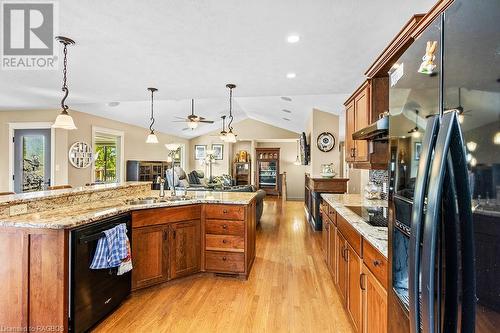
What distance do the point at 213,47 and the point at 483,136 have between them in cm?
225

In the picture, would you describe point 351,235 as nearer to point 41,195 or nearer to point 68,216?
point 68,216

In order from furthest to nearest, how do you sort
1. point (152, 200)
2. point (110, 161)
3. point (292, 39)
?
point (110, 161) → point (152, 200) → point (292, 39)

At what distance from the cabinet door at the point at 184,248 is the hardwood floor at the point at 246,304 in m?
0.15

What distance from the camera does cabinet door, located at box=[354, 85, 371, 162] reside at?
7.75 feet

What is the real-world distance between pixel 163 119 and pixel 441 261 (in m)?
8.05

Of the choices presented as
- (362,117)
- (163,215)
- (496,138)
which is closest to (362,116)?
(362,117)

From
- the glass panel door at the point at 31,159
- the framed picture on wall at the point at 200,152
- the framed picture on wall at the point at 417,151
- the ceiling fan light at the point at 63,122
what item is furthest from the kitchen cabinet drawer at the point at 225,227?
the framed picture on wall at the point at 200,152

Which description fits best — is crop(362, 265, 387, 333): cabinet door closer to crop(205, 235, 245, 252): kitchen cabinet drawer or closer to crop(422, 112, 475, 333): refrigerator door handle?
crop(422, 112, 475, 333): refrigerator door handle

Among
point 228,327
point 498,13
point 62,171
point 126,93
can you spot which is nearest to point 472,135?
point 498,13

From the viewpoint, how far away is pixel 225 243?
118 inches

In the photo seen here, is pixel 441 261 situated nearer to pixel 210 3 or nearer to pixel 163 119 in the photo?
pixel 210 3

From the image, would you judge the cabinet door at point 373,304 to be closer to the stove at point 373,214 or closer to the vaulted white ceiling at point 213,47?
the stove at point 373,214

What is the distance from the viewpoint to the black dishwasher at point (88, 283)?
185 centimetres

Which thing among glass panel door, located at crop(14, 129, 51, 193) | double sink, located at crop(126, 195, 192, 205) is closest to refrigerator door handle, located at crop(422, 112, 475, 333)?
double sink, located at crop(126, 195, 192, 205)
